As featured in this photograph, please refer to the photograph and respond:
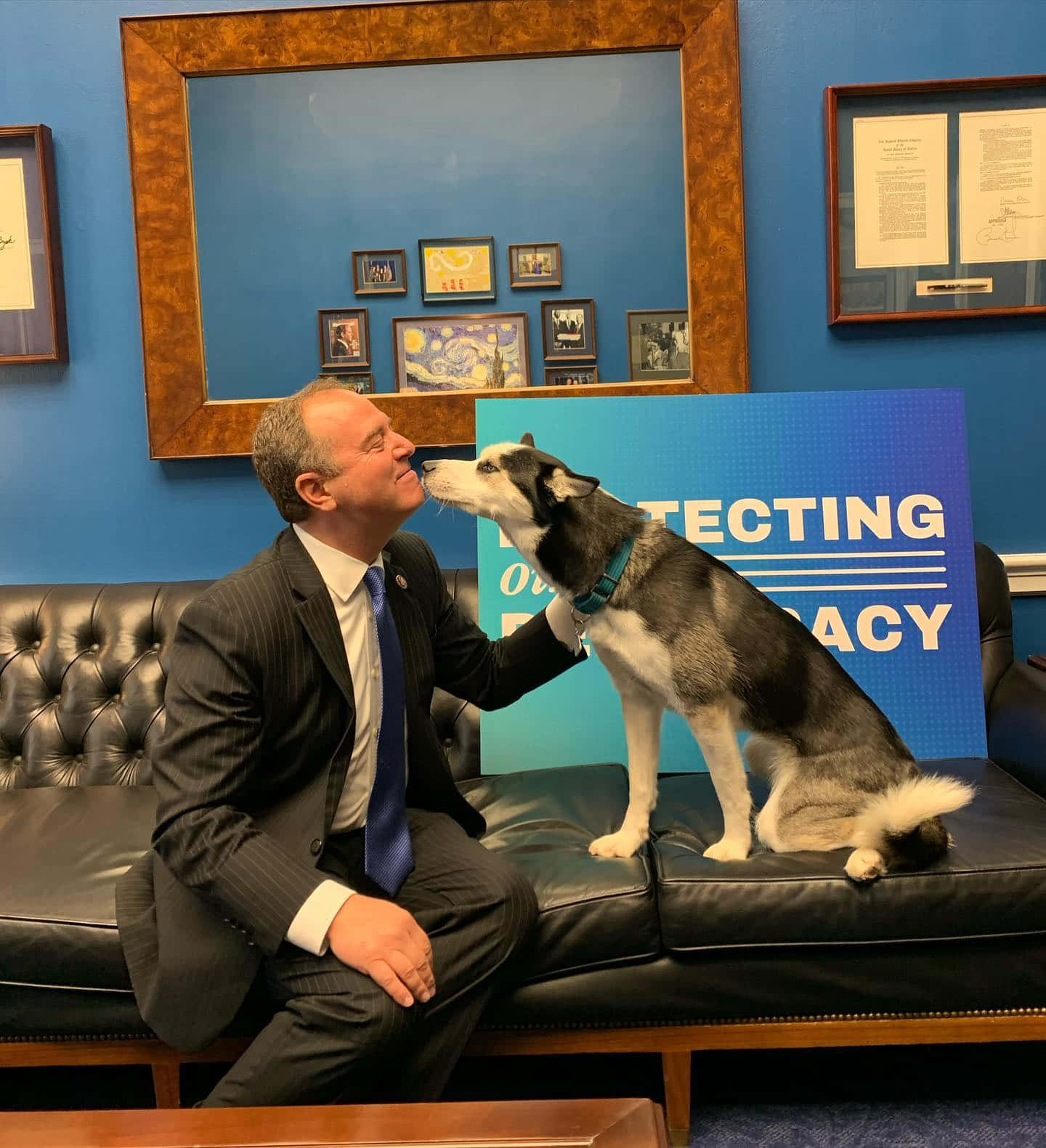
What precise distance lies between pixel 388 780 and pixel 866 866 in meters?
0.83

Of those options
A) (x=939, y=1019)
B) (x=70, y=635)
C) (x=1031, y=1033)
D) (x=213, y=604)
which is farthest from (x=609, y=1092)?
(x=70, y=635)

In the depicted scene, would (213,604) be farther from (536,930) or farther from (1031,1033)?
(1031,1033)

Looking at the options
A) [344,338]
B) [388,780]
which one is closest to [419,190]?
[344,338]

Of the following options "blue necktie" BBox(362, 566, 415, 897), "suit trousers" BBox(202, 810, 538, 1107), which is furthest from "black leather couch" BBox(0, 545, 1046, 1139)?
"blue necktie" BBox(362, 566, 415, 897)

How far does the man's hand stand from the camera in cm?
137

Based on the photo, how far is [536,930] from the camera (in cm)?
161

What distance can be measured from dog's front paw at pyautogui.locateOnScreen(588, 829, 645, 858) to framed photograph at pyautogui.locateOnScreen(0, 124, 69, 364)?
6.67 ft

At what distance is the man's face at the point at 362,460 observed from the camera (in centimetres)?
162

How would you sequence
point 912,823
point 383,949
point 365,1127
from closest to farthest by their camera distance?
point 365,1127 → point 383,949 → point 912,823

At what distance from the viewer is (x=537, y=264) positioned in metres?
2.61

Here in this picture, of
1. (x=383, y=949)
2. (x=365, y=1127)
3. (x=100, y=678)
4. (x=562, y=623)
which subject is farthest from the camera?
(x=100, y=678)

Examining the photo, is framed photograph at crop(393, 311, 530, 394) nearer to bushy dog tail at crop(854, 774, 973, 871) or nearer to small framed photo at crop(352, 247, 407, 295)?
small framed photo at crop(352, 247, 407, 295)

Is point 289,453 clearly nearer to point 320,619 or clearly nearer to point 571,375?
point 320,619

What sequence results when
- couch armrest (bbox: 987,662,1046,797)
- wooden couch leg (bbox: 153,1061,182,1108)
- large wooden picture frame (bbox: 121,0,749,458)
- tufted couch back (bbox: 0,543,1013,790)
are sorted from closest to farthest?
1. wooden couch leg (bbox: 153,1061,182,1108)
2. couch armrest (bbox: 987,662,1046,797)
3. tufted couch back (bbox: 0,543,1013,790)
4. large wooden picture frame (bbox: 121,0,749,458)
